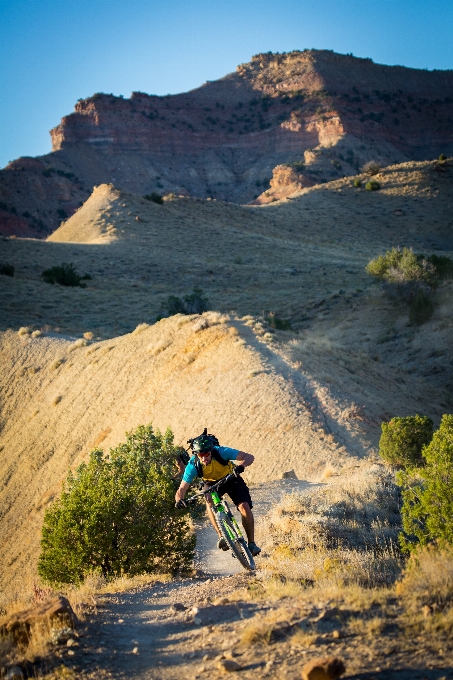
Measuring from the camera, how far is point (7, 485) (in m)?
20.2

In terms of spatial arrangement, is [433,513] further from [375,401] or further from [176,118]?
[176,118]

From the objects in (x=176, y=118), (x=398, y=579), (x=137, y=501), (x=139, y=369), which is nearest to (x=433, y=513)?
(x=398, y=579)

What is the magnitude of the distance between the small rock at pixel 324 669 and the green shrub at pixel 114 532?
15.5 feet

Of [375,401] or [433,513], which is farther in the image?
[375,401]

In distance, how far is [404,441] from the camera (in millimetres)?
14945

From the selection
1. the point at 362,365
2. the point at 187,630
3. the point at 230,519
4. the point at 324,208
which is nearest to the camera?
the point at 187,630

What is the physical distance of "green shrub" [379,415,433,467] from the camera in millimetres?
14758

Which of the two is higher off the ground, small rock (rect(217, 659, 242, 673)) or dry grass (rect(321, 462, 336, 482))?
small rock (rect(217, 659, 242, 673))

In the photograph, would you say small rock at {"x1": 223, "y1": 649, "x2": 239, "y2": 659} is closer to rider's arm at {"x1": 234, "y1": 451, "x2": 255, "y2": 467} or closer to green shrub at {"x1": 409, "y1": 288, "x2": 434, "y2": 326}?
rider's arm at {"x1": 234, "y1": 451, "x2": 255, "y2": 467}

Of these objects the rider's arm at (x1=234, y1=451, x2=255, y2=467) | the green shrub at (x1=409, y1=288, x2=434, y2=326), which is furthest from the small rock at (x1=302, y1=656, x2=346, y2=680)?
the green shrub at (x1=409, y1=288, x2=434, y2=326)

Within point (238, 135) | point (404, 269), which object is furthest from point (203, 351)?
point (238, 135)

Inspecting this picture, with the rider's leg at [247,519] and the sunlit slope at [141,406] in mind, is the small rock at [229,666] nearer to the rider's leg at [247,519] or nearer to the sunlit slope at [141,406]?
the rider's leg at [247,519]

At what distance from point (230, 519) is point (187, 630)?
1900mm

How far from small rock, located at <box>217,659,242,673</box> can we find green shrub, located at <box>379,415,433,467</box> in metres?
10.2
